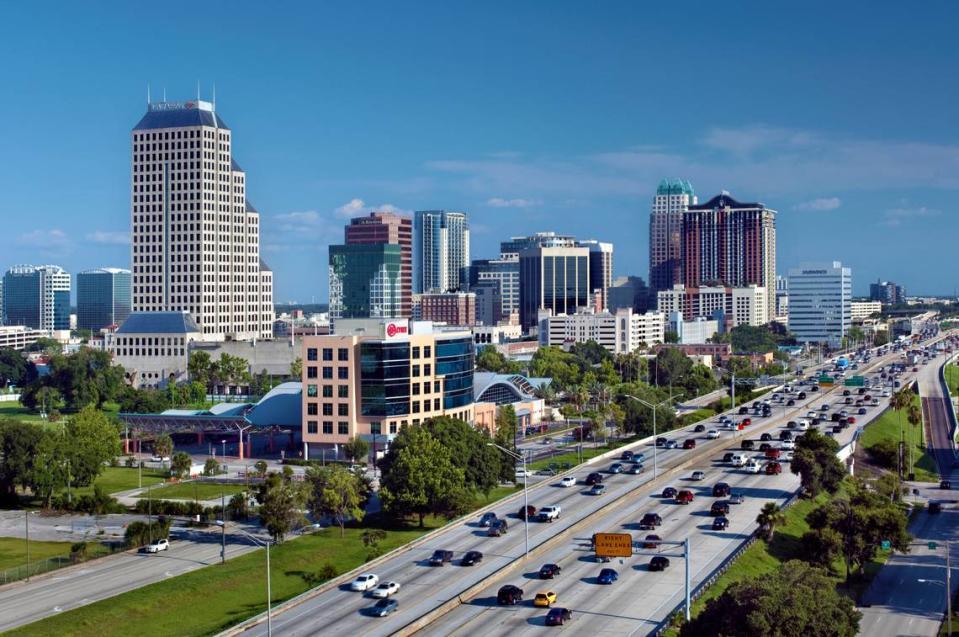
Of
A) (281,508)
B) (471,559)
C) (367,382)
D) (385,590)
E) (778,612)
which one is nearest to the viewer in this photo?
(778,612)

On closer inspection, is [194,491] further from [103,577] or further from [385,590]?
[385,590]

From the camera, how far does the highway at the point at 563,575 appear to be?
73562 mm

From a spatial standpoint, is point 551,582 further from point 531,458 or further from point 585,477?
point 531,458

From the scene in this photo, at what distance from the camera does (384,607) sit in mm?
75125

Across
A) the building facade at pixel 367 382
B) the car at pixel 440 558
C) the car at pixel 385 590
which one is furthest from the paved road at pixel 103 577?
the building facade at pixel 367 382

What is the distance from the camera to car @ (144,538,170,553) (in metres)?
101

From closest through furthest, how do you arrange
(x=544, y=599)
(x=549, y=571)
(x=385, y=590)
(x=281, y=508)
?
(x=544, y=599), (x=385, y=590), (x=549, y=571), (x=281, y=508)

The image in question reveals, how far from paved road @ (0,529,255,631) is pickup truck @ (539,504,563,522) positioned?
2599 centimetres

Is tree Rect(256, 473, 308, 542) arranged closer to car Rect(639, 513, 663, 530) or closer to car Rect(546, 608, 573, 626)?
car Rect(639, 513, 663, 530)

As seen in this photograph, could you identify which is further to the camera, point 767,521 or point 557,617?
point 767,521

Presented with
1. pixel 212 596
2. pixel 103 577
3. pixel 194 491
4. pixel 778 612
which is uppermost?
pixel 778 612

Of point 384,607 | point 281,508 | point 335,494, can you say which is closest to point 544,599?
point 384,607

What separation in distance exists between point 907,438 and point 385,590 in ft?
418

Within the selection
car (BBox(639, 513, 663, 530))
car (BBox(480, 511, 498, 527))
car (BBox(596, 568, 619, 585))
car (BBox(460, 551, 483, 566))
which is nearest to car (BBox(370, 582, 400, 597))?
car (BBox(460, 551, 483, 566))
